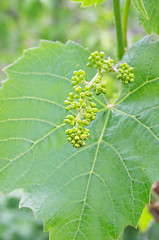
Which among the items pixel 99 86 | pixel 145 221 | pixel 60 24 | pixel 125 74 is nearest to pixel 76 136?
pixel 99 86

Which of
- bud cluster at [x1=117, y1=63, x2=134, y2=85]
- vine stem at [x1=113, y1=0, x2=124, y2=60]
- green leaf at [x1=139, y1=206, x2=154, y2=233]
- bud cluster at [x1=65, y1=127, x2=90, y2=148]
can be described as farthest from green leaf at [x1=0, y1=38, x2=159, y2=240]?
green leaf at [x1=139, y1=206, x2=154, y2=233]

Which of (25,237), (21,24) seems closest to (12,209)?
(25,237)

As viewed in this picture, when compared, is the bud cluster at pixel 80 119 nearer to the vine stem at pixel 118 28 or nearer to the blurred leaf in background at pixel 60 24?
the vine stem at pixel 118 28

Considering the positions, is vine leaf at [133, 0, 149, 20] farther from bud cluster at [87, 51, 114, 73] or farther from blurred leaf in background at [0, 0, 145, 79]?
blurred leaf in background at [0, 0, 145, 79]

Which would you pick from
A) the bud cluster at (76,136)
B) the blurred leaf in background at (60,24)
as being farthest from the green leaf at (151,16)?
the blurred leaf in background at (60,24)

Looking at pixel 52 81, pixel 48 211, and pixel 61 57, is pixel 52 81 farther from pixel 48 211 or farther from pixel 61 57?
pixel 48 211

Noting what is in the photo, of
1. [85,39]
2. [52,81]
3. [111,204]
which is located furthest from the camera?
[85,39]

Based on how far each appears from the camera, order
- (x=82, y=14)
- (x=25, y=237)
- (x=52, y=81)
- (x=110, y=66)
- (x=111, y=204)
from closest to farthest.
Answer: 1. (x=110, y=66)
2. (x=111, y=204)
3. (x=52, y=81)
4. (x=25, y=237)
5. (x=82, y=14)
